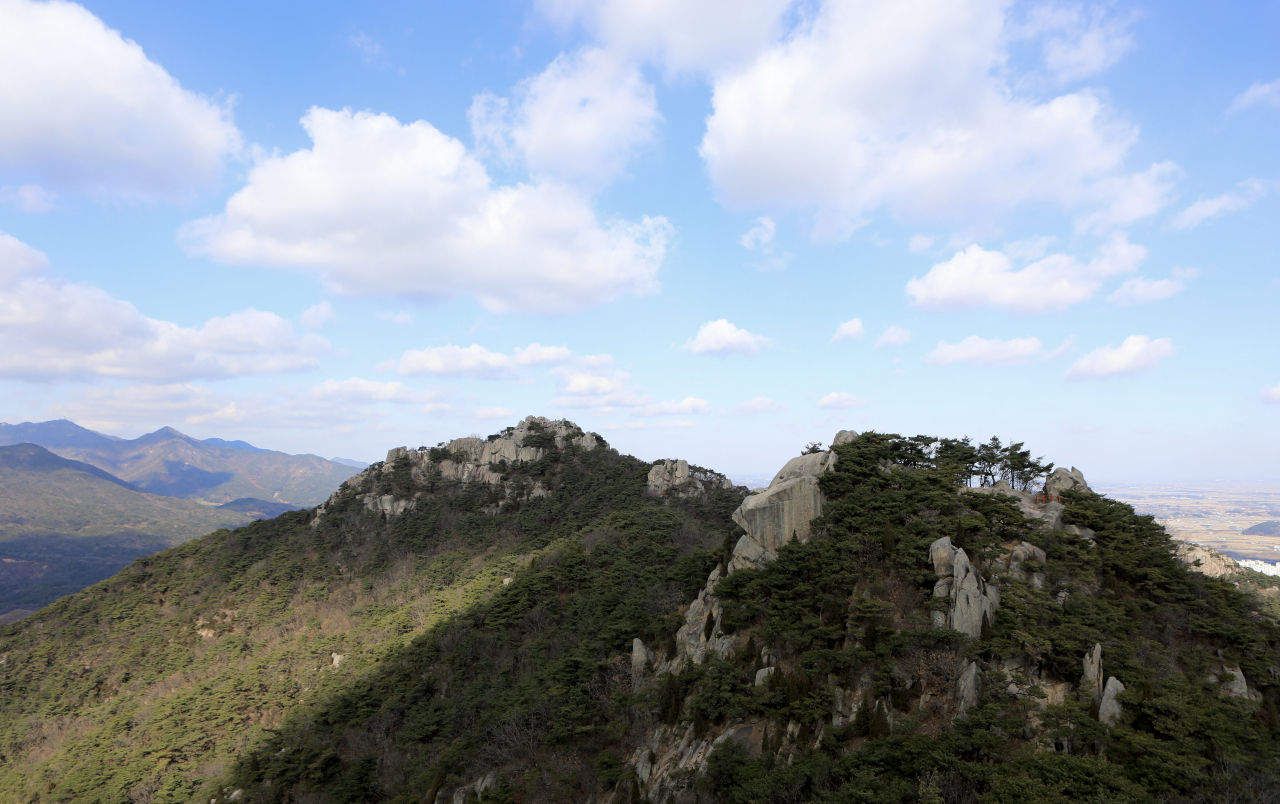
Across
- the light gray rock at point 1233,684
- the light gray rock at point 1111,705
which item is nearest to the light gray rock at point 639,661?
the light gray rock at point 1111,705

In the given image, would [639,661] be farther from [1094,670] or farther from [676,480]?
[676,480]

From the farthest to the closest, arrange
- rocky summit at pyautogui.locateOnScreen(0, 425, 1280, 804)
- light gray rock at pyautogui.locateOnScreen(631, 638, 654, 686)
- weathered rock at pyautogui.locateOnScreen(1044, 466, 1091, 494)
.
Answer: weathered rock at pyautogui.locateOnScreen(1044, 466, 1091, 494)
light gray rock at pyautogui.locateOnScreen(631, 638, 654, 686)
rocky summit at pyautogui.locateOnScreen(0, 425, 1280, 804)

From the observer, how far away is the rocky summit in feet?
64.7

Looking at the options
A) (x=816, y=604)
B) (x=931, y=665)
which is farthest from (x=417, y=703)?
(x=931, y=665)

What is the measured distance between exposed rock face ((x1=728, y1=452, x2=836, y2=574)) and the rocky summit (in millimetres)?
135

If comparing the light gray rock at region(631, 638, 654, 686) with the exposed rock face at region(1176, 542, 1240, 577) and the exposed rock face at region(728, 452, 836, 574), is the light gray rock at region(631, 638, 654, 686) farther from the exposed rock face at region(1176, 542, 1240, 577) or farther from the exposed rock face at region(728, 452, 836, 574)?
the exposed rock face at region(1176, 542, 1240, 577)

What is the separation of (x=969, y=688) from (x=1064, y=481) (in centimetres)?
2532

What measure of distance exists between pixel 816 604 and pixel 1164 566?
63.3 feet

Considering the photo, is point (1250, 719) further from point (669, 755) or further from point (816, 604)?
point (669, 755)

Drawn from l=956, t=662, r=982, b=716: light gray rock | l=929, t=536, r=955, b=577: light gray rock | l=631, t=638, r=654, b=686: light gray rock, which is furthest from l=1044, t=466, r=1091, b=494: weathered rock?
l=631, t=638, r=654, b=686: light gray rock

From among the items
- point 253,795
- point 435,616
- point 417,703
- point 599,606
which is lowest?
point 253,795

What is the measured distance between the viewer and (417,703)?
145 feet

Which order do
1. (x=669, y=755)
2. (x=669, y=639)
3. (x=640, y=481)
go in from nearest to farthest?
(x=669, y=755), (x=669, y=639), (x=640, y=481)

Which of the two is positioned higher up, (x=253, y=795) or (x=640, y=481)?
(x=640, y=481)
